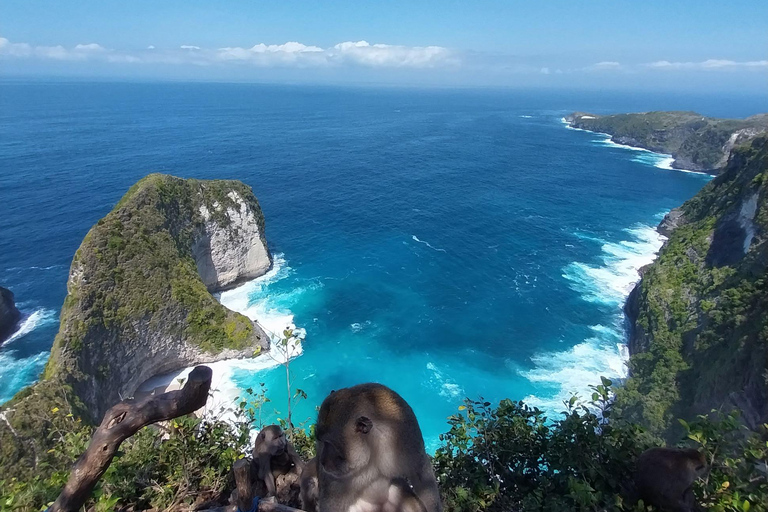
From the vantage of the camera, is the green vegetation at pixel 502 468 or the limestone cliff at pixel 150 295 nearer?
the green vegetation at pixel 502 468

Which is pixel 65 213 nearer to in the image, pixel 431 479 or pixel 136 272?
pixel 136 272

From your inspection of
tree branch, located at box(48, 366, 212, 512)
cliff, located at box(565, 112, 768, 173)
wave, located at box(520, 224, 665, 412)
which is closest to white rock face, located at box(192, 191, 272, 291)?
wave, located at box(520, 224, 665, 412)

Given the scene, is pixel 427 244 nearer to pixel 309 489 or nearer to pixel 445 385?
pixel 445 385

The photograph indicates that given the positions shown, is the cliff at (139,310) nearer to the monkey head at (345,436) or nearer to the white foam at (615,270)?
the monkey head at (345,436)

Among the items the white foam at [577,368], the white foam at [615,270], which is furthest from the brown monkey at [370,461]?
the white foam at [615,270]

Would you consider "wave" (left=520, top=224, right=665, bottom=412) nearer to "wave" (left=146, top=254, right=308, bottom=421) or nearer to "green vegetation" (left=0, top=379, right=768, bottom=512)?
"wave" (left=146, top=254, right=308, bottom=421)

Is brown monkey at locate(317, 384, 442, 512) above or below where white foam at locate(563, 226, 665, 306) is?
above

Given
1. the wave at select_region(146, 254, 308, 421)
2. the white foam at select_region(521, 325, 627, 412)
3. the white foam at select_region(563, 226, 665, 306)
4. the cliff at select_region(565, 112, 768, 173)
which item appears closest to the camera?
the white foam at select_region(521, 325, 627, 412)

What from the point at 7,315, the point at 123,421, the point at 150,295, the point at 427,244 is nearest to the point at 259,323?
the point at 150,295
